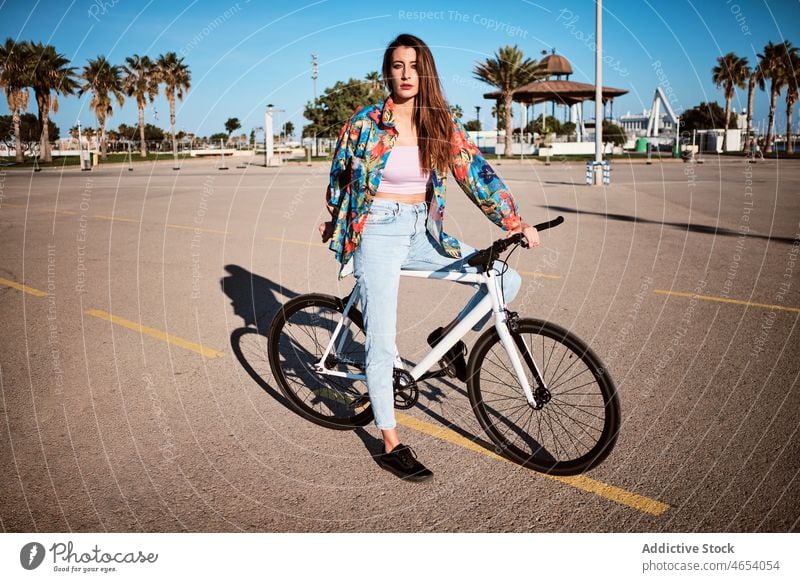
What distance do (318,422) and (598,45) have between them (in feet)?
63.4

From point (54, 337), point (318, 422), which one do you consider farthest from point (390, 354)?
point (54, 337)

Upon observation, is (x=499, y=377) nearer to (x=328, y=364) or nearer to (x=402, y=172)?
(x=328, y=364)

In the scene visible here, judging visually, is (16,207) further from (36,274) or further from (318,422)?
(318,422)

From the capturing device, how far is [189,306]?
6.52 m

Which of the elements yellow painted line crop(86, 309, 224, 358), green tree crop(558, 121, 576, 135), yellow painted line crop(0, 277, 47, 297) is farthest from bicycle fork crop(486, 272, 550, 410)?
green tree crop(558, 121, 576, 135)

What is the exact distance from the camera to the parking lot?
2.87 meters

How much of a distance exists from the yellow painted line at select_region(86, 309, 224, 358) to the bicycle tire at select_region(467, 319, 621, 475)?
95.4 inches

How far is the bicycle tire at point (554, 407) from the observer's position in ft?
9.70

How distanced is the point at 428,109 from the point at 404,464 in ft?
5.89

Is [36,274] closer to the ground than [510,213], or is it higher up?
closer to the ground

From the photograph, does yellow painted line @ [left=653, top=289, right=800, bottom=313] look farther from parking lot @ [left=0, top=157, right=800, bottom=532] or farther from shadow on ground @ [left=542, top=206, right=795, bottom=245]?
shadow on ground @ [left=542, top=206, right=795, bottom=245]

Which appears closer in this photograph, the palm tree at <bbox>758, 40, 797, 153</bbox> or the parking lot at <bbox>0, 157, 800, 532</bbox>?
the parking lot at <bbox>0, 157, 800, 532</bbox>

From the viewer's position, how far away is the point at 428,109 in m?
2.99

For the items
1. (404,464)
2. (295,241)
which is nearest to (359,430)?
(404,464)
